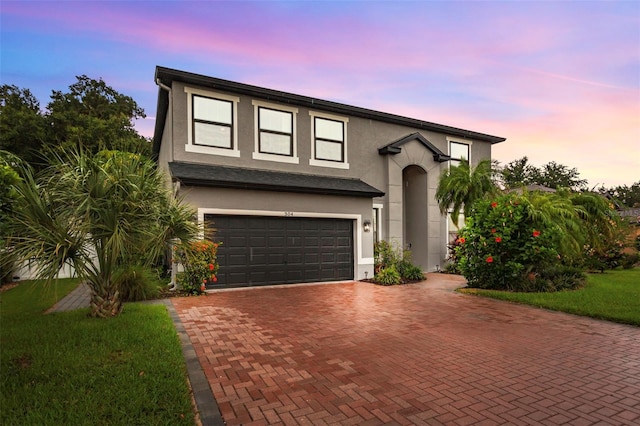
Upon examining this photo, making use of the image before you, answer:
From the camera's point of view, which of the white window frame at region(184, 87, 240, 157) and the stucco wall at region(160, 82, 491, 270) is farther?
the white window frame at region(184, 87, 240, 157)

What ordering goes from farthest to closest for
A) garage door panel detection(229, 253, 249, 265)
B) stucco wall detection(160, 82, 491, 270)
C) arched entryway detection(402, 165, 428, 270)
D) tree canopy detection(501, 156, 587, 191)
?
tree canopy detection(501, 156, 587, 191) < arched entryway detection(402, 165, 428, 270) < stucco wall detection(160, 82, 491, 270) < garage door panel detection(229, 253, 249, 265)

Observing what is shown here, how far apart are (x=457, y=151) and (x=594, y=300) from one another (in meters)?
10.3

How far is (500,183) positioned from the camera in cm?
1458

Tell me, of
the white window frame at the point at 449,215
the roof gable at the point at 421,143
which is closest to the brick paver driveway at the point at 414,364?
the roof gable at the point at 421,143

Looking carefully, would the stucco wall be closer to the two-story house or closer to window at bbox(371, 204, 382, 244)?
the two-story house

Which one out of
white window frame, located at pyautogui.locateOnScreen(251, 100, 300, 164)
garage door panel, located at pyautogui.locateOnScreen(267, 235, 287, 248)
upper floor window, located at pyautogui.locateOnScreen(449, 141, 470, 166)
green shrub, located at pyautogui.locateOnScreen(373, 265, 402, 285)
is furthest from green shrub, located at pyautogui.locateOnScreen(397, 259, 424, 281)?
upper floor window, located at pyautogui.locateOnScreen(449, 141, 470, 166)

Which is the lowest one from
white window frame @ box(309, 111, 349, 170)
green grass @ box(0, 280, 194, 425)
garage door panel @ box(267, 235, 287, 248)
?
green grass @ box(0, 280, 194, 425)

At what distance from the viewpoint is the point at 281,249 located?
11969 mm

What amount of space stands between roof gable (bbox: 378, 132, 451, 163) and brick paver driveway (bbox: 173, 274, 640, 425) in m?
8.23

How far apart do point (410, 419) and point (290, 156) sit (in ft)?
35.9

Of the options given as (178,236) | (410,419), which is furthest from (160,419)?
(178,236)

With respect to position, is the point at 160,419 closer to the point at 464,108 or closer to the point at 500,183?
the point at 500,183

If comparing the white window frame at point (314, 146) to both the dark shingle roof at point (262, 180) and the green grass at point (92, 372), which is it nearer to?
the dark shingle roof at point (262, 180)

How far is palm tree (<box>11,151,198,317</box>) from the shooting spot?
5.64 metres
